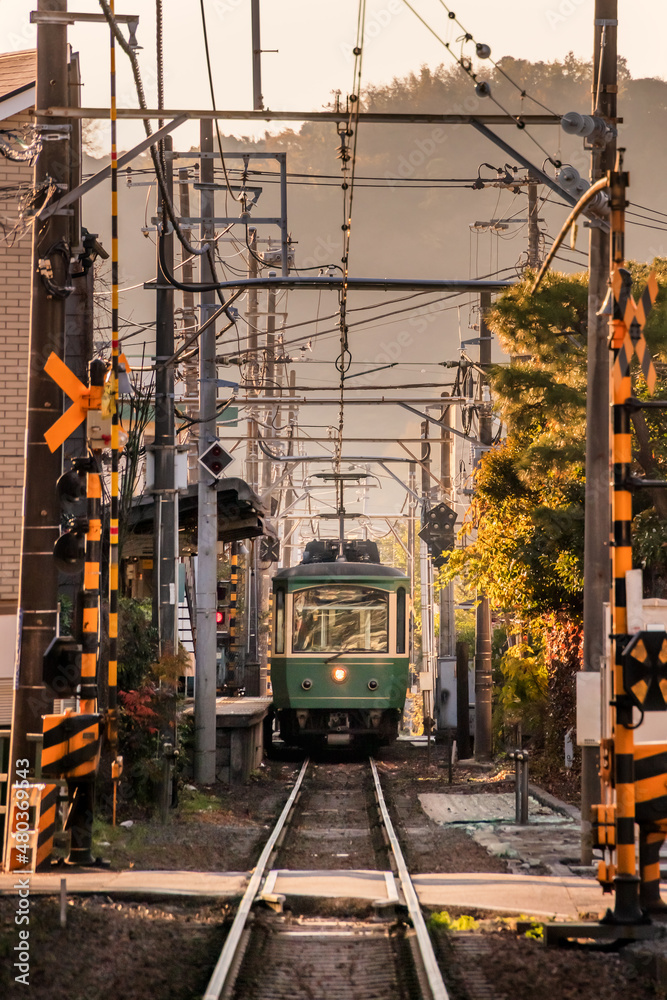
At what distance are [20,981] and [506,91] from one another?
6924 inches

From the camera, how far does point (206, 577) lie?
17062mm

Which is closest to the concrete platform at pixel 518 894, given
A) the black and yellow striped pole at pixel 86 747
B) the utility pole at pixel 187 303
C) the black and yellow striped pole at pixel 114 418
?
the black and yellow striped pole at pixel 86 747

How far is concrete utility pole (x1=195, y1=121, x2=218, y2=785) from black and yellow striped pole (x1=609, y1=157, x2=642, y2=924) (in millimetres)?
9290

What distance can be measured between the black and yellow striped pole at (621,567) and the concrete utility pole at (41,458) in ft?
15.0

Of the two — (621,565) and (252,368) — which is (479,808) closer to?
(621,565)

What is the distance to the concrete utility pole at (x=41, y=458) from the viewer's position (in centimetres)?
1009

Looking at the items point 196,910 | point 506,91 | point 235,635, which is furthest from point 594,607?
point 506,91

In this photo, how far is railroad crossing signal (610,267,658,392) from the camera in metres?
7.95

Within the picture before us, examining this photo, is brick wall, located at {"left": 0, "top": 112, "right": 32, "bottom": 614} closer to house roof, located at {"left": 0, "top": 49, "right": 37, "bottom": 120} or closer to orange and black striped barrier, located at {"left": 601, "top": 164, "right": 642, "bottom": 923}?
house roof, located at {"left": 0, "top": 49, "right": 37, "bottom": 120}

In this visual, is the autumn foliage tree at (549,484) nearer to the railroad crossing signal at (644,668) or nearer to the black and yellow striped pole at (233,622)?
the railroad crossing signal at (644,668)

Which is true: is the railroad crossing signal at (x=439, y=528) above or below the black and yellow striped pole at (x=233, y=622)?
above

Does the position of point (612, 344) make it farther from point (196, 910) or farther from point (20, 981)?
point (20, 981)

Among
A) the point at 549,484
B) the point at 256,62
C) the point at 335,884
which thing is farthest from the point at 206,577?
the point at 335,884
